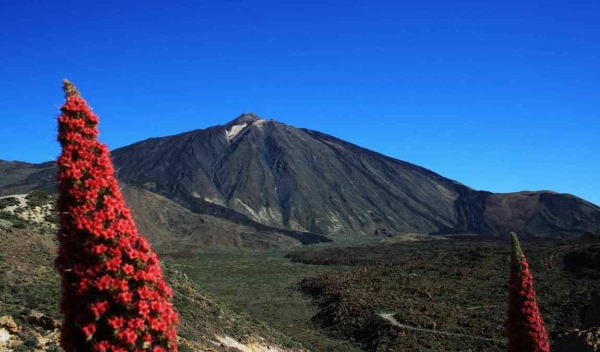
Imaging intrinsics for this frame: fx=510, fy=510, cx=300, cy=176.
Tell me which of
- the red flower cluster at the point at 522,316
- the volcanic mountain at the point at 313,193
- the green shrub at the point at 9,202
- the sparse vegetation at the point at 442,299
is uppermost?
the volcanic mountain at the point at 313,193

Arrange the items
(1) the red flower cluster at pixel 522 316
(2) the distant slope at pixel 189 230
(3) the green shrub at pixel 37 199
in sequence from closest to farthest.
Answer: (1) the red flower cluster at pixel 522 316, (3) the green shrub at pixel 37 199, (2) the distant slope at pixel 189 230

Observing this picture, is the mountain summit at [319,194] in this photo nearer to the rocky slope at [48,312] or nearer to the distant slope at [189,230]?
the distant slope at [189,230]

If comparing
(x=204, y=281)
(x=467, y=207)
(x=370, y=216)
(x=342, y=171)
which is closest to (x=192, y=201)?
(x=370, y=216)

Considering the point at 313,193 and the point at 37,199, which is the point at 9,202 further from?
the point at 313,193

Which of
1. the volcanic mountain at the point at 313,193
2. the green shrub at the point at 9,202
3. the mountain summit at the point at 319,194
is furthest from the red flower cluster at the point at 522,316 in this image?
the mountain summit at the point at 319,194

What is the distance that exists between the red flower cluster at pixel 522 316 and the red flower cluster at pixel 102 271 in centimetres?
533

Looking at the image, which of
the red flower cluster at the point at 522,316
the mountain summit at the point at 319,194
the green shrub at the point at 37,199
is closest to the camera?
the red flower cluster at the point at 522,316

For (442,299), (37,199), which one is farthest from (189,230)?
(37,199)

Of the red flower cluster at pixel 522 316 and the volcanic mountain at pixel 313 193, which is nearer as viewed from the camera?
the red flower cluster at pixel 522 316

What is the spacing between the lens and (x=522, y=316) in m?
7.66

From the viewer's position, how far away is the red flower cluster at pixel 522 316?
755cm

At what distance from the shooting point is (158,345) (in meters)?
4.67

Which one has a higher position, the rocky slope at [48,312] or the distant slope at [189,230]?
the distant slope at [189,230]

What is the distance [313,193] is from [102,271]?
158 meters
